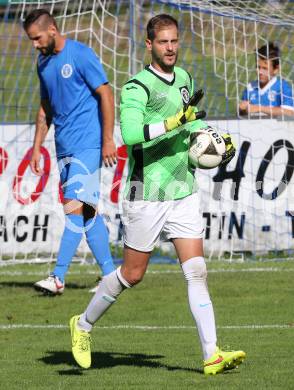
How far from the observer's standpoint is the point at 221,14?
12805 millimetres

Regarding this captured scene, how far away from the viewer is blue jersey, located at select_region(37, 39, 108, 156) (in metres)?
9.62

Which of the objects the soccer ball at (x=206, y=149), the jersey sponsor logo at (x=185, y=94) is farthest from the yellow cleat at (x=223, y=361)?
the jersey sponsor logo at (x=185, y=94)

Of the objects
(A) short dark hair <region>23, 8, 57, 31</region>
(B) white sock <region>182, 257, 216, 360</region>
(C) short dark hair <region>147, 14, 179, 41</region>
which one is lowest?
(B) white sock <region>182, 257, 216, 360</region>

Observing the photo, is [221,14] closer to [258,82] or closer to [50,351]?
[258,82]

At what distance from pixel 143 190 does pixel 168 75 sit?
688 millimetres

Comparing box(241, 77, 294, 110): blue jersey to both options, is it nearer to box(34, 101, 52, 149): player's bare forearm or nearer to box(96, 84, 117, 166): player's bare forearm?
box(34, 101, 52, 149): player's bare forearm

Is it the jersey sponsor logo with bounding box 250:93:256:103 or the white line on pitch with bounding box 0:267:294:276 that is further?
the jersey sponsor logo with bounding box 250:93:256:103

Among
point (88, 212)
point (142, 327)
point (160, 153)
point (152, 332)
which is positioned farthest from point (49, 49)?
point (160, 153)

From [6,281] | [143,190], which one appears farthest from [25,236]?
[143,190]

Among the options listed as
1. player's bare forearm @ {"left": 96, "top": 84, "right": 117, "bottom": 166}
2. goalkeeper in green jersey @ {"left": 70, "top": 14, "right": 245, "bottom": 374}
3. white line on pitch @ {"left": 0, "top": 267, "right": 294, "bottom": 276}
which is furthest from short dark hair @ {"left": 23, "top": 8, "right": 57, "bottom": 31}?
white line on pitch @ {"left": 0, "top": 267, "right": 294, "bottom": 276}

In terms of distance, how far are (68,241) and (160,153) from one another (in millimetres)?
3070

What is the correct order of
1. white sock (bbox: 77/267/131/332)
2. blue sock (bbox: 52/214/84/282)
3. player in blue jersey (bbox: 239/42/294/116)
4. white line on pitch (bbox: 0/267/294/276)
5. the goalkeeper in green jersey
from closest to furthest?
the goalkeeper in green jersey → white sock (bbox: 77/267/131/332) → blue sock (bbox: 52/214/84/282) → white line on pitch (bbox: 0/267/294/276) → player in blue jersey (bbox: 239/42/294/116)

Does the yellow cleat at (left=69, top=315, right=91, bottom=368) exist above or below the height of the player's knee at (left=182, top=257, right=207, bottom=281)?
below

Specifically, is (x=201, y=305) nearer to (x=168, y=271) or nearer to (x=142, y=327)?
(x=142, y=327)
